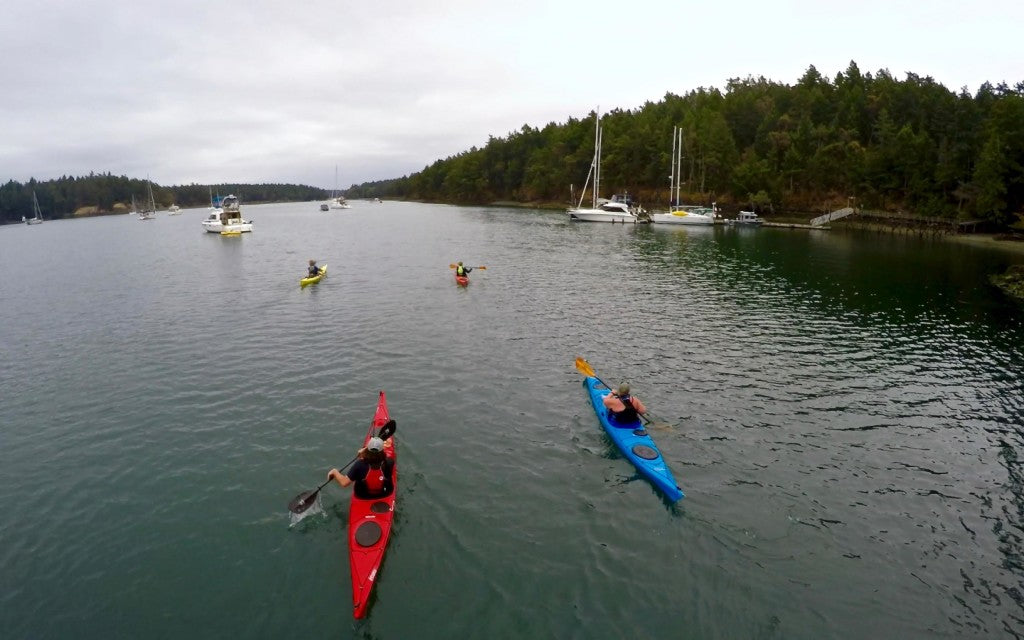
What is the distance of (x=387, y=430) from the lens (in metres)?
16.6

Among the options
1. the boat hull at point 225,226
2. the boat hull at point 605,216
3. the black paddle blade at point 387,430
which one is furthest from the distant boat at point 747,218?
the black paddle blade at point 387,430

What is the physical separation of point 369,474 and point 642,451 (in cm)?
788

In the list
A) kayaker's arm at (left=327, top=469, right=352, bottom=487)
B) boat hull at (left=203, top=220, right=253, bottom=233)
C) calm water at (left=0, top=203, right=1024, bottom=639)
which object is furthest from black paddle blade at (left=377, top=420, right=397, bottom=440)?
boat hull at (left=203, top=220, right=253, bottom=233)

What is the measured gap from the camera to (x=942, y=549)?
12883 mm

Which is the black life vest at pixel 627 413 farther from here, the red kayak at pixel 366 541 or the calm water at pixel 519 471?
the red kayak at pixel 366 541

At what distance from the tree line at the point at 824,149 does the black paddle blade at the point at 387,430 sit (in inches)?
3299

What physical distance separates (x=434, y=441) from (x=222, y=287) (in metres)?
35.4

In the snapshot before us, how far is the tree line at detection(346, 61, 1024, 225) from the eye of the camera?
246ft

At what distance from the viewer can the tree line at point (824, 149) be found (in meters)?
74.9

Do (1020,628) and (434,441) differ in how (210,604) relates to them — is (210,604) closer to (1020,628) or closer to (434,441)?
(434,441)

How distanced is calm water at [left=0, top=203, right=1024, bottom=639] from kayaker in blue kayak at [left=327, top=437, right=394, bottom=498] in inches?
43.0

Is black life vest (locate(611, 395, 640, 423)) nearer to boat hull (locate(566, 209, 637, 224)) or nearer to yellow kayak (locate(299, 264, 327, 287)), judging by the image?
yellow kayak (locate(299, 264, 327, 287))

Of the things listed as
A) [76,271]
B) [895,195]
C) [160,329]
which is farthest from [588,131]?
[160,329]

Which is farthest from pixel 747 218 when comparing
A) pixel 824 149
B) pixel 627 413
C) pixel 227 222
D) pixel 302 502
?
pixel 302 502
